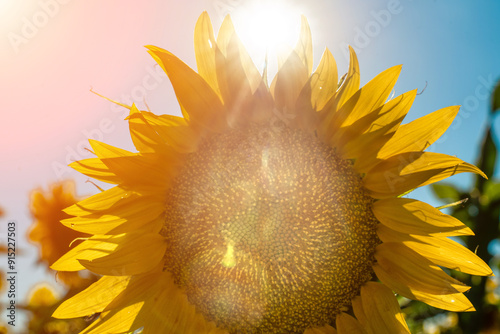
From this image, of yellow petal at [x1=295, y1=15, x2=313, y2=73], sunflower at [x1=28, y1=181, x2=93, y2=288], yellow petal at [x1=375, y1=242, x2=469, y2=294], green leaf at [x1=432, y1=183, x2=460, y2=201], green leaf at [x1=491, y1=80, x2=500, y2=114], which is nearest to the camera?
yellow petal at [x1=295, y1=15, x2=313, y2=73]

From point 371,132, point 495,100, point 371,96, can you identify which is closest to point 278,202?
point 371,132

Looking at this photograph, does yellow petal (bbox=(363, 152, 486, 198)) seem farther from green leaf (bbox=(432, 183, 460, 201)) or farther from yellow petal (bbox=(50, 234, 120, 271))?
green leaf (bbox=(432, 183, 460, 201))

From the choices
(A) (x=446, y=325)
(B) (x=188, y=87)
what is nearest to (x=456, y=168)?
(B) (x=188, y=87)

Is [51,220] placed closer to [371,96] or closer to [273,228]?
[273,228]

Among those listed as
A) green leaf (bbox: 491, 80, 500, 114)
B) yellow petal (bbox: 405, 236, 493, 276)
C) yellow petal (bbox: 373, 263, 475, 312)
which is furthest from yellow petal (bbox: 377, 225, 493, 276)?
green leaf (bbox: 491, 80, 500, 114)

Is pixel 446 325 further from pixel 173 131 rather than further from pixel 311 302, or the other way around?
pixel 173 131

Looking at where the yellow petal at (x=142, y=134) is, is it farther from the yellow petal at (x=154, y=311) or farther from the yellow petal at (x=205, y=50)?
the yellow petal at (x=154, y=311)

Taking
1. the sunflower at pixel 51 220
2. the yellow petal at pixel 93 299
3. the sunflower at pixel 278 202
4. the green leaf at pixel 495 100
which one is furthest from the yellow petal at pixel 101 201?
the green leaf at pixel 495 100
